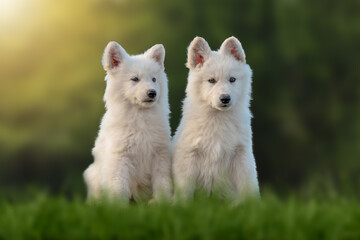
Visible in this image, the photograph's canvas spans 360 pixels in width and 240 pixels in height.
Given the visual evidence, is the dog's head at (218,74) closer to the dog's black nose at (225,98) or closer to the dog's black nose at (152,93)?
the dog's black nose at (225,98)

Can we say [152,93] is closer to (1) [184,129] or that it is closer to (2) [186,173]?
(1) [184,129]

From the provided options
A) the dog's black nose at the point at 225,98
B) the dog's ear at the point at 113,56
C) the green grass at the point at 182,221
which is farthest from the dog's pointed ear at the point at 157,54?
the green grass at the point at 182,221

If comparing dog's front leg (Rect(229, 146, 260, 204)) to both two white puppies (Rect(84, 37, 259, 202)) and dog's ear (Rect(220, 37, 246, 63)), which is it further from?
dog's ear (Rect(220, 37, 246, 63))

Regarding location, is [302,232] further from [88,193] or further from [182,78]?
[182,78]

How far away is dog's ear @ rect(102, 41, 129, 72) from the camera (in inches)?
244

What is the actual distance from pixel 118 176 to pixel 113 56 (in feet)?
4.02

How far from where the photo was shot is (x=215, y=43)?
13.8 meters

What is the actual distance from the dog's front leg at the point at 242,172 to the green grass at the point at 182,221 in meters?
1.27

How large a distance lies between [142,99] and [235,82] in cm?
93

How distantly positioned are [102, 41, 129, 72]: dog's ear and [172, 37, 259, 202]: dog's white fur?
69cm

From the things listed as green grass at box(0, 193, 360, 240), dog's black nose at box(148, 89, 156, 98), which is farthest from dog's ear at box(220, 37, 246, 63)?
green grass at box(0, 193, 360, 240)

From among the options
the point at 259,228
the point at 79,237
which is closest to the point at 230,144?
the point at 259,228

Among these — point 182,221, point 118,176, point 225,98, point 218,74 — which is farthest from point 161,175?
point 182,221

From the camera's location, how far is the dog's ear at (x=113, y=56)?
6.20 meters
